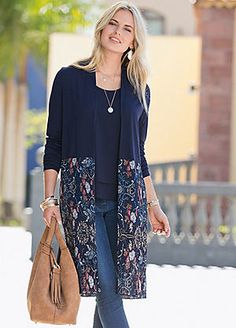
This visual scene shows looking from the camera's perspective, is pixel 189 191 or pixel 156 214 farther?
pixel 189 191

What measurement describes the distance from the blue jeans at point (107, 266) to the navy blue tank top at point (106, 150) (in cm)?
6

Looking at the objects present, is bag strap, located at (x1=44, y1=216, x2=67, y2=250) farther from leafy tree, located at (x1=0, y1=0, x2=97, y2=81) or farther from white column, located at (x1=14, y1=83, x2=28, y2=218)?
white column, located at (x1=14, y1=83, x2=28, y2=218)

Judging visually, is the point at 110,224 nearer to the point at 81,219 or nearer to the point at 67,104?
the point at 81,219

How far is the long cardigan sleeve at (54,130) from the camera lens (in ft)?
16.1

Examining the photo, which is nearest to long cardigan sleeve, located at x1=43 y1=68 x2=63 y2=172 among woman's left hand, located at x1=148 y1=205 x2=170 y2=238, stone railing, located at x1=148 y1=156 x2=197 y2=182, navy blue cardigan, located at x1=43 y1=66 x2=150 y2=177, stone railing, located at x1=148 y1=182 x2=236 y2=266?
navy blue cardigan, located at x1=43 y1=66 x2=150 y2=177

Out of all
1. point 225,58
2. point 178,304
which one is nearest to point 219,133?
point 225,58

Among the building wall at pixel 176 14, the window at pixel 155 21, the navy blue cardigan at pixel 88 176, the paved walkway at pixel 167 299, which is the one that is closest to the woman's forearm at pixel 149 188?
the navy blue cardigan at pixel 88 176

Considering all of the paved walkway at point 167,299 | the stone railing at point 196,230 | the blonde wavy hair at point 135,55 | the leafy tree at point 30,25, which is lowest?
the paved walkway at point 167,299

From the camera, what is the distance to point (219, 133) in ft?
49.0

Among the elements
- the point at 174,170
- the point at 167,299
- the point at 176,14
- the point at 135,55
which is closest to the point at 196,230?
the point at 167,299

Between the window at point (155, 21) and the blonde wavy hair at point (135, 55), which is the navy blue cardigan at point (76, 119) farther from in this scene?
the window at point (155, 21)

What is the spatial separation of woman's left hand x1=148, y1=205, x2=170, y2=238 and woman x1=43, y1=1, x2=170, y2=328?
5.5 inches

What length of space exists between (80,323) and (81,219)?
2.61 metres

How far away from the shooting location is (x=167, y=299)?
8641mm
